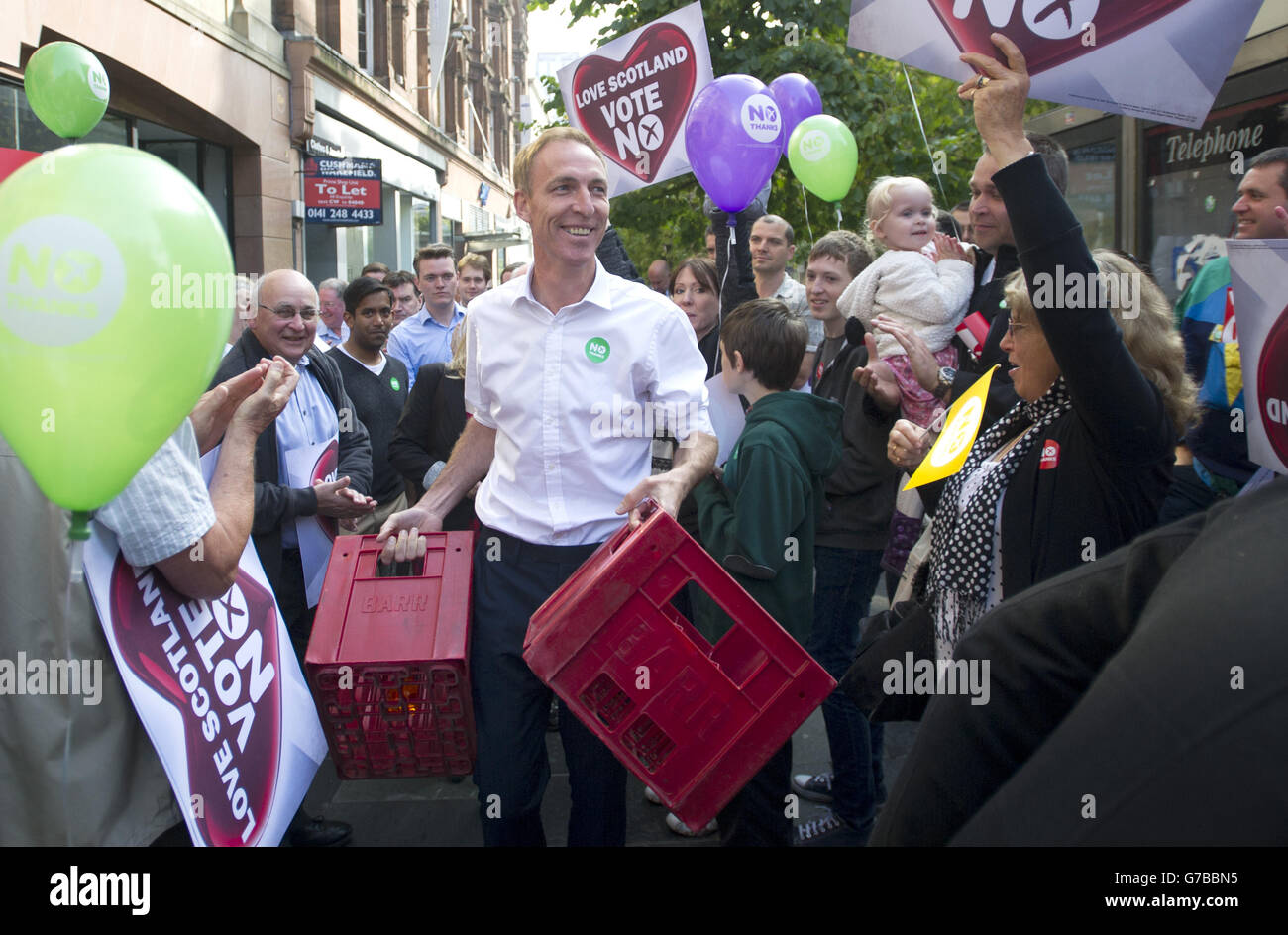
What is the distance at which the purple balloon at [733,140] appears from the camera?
17.5 feet

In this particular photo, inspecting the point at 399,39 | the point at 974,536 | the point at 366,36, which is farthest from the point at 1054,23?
the point at 399,39

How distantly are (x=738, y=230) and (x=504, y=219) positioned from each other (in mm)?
32785

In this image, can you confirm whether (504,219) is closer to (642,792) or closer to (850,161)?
(850,161)

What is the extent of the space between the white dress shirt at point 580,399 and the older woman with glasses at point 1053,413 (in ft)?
2.86

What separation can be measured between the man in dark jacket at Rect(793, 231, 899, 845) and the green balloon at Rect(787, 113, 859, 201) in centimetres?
301

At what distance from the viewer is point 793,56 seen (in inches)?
487

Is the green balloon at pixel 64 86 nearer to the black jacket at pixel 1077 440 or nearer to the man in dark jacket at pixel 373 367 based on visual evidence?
the man in dark jacket at pixel 373 367

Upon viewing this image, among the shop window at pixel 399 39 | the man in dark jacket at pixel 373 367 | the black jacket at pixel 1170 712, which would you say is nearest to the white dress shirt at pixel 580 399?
the black jacket at pixel 1170 712

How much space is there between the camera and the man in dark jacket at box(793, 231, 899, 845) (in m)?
3.87

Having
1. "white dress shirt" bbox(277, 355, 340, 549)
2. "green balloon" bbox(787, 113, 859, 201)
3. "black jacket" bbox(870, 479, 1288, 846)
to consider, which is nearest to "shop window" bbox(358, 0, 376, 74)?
"green balloon" bbox(787, 113, 859, 201)

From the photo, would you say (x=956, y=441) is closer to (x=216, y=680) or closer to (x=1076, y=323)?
(x=1076, y=323)

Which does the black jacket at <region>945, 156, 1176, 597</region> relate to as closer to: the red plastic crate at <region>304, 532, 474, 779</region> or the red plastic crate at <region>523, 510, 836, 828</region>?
the red plastic crate at <region>523, 510, 836, 828</region>

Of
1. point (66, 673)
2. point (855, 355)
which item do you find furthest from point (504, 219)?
point (66, 673)

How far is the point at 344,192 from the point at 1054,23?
1414cm
